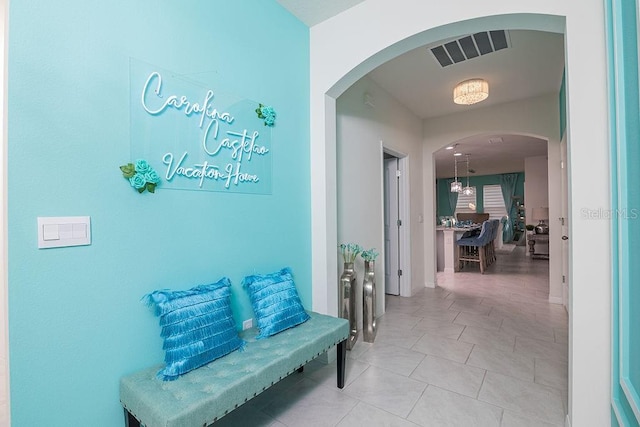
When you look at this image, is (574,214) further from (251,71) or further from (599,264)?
(251,71)

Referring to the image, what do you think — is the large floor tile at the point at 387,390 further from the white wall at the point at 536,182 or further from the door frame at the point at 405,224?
the white wall at the point at 536,182

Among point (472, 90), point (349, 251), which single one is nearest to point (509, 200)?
point (472, 90)

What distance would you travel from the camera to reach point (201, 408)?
116cm

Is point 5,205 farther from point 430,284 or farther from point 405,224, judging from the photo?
point 430,284

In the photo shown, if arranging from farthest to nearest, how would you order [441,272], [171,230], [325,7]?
1. [441,272]
2. [325,7]
3. [171,230]

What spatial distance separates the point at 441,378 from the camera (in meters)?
2.16

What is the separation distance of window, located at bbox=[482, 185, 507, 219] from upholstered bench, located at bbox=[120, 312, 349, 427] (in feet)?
38.9

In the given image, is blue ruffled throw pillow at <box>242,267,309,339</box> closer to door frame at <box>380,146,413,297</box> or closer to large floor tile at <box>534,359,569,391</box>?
large floor tile at <box>534,359,569,391</box>

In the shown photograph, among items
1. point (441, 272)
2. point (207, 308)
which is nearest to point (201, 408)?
point (207, 308)

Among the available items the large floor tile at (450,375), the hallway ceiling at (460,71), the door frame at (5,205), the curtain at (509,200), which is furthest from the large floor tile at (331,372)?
the curtain at (509,200)

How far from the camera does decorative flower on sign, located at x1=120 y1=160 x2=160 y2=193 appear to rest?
4.56ft

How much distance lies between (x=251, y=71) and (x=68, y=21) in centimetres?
98

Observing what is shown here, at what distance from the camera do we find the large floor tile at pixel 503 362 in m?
2.24

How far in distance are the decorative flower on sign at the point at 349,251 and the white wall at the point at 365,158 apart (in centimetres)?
7
